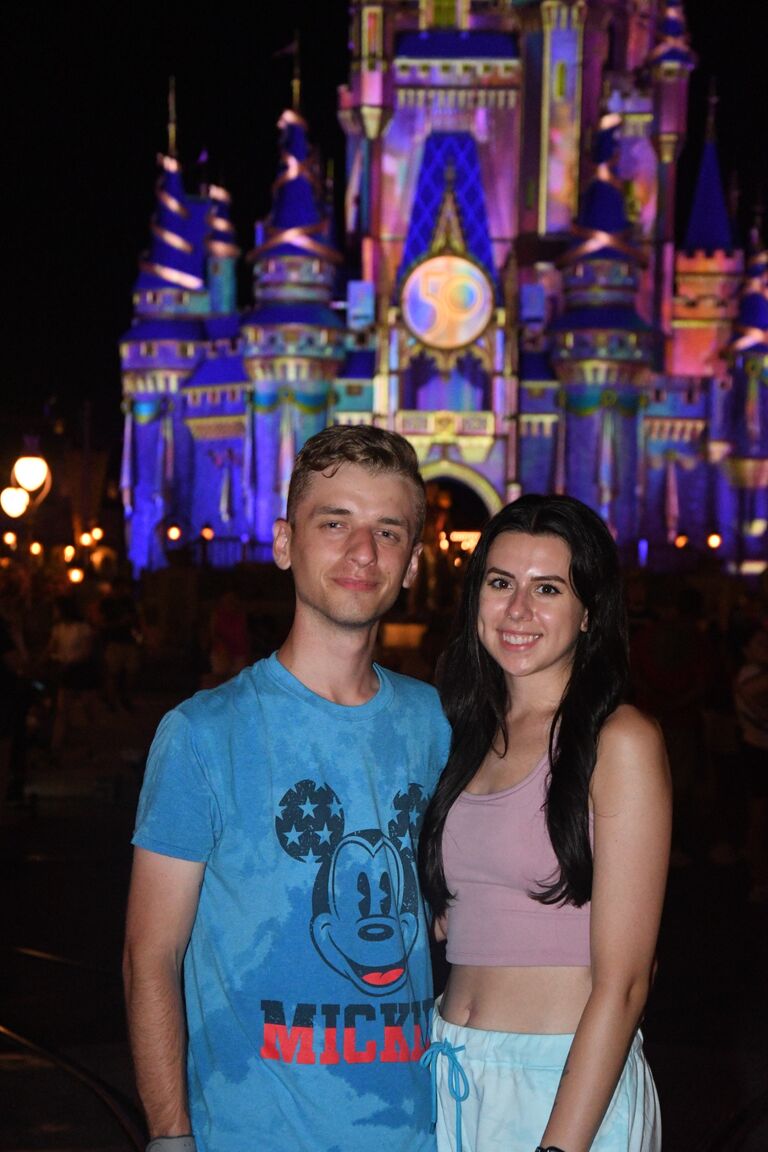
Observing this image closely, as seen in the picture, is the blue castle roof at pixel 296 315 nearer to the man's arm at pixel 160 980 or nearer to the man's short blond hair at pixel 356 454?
the man's short blond hair at pixel 356 454

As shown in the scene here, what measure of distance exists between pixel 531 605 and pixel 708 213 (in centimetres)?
5525

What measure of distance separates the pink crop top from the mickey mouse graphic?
0.21 meters

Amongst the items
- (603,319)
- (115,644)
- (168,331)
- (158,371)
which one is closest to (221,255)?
(168,331)

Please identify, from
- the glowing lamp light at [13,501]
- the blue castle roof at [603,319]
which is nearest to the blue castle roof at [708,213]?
the blue castle roof at [603,319]

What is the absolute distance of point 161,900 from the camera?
2.73 m

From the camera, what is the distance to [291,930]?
2.75 m

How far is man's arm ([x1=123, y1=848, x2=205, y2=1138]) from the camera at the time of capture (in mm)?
2684

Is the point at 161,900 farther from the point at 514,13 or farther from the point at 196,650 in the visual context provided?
the point at 514,13

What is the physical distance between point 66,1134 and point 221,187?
55525mm

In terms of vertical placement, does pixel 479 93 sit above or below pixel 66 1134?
above

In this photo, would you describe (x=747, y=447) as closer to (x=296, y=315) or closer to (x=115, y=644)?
(x=296, y=315)

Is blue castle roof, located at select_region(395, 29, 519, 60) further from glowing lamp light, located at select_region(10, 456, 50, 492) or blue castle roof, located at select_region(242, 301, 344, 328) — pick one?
glowing lamp light, located at select_region(10, 456, 50, 492)

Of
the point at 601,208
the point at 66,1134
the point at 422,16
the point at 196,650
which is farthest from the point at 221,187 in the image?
the point at 66,1134

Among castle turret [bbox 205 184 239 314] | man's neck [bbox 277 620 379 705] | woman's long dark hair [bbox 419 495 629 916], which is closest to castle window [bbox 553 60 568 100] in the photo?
castle turret [bbox 205 184 239 314]
